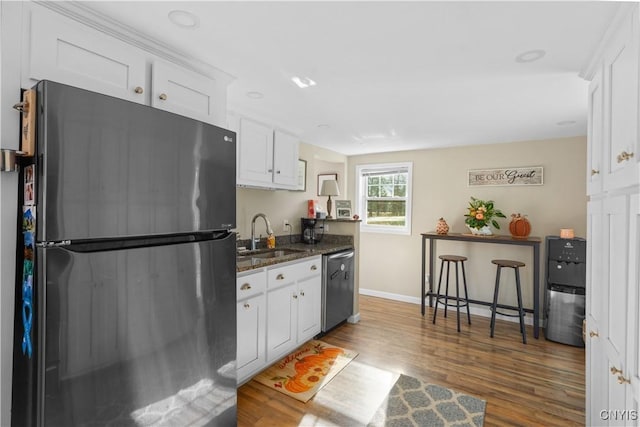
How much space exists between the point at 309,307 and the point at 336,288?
18.6 inches

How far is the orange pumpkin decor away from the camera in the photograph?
12.1 feet

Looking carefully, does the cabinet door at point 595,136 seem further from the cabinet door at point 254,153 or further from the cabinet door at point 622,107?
the cabinet door at point 254,153

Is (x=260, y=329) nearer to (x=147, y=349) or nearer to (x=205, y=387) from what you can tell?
(x=205, y=387)

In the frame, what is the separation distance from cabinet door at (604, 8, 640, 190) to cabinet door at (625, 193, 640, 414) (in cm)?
14

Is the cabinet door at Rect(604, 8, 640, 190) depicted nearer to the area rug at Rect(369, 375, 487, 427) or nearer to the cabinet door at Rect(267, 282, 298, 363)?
the area rug at Rect(369, 375, 487, 427)

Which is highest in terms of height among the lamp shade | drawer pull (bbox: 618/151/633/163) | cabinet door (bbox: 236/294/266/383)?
the lamp shade

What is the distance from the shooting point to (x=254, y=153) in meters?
2.84

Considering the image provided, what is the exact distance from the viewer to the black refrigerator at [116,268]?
1.09 m

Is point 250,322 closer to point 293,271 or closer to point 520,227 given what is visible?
point 293,271

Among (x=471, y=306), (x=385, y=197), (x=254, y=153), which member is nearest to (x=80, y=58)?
(x=254, y=153)

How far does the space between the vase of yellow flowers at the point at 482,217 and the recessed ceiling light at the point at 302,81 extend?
2.74 meters

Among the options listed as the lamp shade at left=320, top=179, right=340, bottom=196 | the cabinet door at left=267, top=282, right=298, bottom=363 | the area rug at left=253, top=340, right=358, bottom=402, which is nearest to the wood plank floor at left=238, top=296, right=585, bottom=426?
the area rug at left=253, top=340, right=358, bottom=402

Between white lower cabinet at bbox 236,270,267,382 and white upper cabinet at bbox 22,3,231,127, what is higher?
white upper cabinet at bbox 22,3,231,127

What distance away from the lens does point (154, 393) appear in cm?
137
